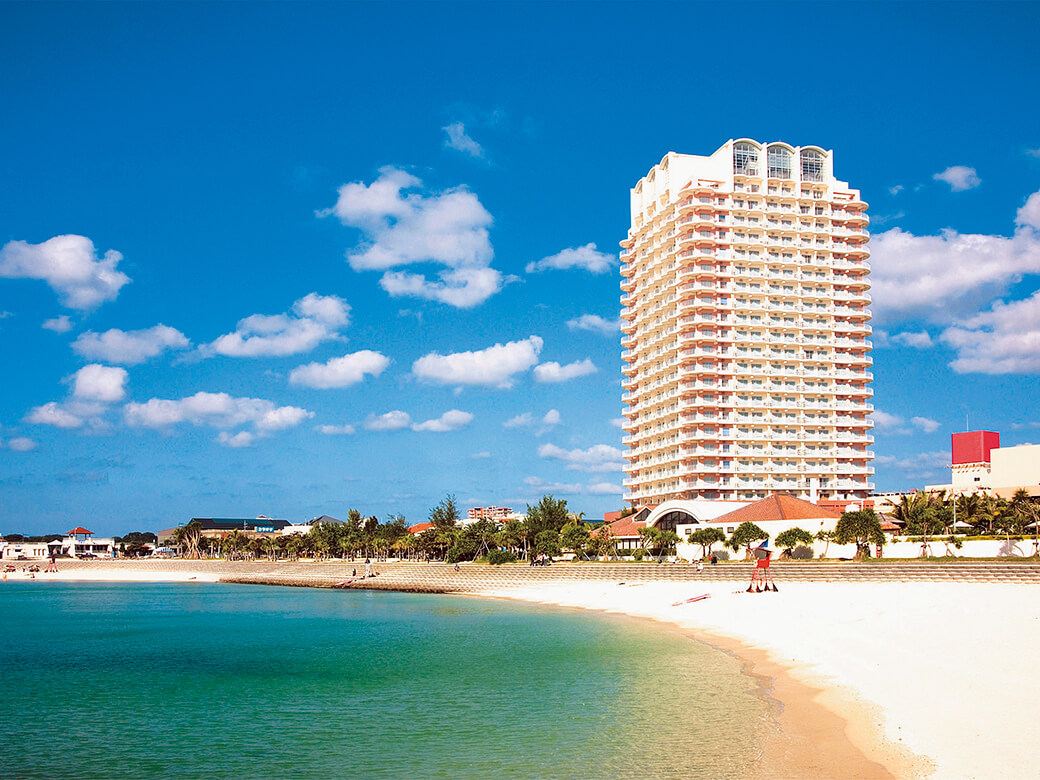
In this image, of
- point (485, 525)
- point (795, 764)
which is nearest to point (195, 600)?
point (485, 525)

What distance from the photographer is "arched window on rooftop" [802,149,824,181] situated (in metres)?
139

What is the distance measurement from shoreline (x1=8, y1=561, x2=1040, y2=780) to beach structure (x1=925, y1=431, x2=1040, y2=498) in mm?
68087

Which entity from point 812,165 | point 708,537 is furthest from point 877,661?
Answer: point 812,165

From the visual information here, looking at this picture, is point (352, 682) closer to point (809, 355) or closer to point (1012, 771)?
point (1012, 771)

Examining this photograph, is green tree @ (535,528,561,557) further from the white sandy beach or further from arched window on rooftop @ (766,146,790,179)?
arched window on rooftop @ (766,146,790,179)

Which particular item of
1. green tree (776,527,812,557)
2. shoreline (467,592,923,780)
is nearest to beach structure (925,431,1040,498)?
green tree (776,527,812,557)

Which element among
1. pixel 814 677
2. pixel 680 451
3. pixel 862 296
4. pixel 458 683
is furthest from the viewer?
pixel 862 296

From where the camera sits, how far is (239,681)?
113ft

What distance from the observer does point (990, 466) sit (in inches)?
5281

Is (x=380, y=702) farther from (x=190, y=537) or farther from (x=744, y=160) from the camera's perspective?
(x=190, y=537)

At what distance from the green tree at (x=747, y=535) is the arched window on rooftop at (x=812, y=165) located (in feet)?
250

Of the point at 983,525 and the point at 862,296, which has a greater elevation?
the point at 862,296

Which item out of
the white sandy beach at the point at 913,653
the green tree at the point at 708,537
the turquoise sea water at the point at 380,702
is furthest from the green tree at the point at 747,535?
the turquoise sea water at the point at 380,702

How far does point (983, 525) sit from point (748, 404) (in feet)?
171
